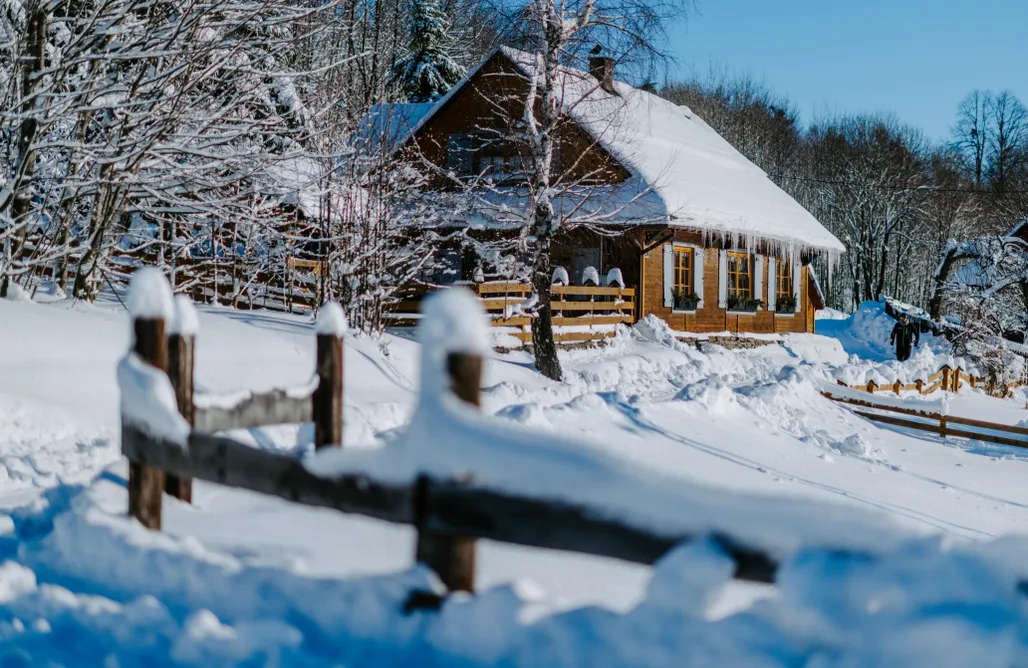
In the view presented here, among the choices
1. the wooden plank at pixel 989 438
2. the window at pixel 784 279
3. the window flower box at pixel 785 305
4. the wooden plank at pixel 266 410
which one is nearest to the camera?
the wooden plank at pixel 266 410

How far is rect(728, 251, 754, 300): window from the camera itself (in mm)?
27533

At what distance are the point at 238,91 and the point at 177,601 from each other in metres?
8.29

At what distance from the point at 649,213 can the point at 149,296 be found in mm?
19478

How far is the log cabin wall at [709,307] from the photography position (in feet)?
80.4

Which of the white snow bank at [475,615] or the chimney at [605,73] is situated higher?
the chimney at [605,73]

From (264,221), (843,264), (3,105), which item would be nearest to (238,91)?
(264,221)

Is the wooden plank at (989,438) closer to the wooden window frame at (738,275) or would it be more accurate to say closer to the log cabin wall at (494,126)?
the log cabin wall at (494,126)

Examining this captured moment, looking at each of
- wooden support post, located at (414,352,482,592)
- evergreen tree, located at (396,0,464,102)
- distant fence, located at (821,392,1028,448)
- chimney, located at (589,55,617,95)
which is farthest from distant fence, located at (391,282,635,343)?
evergreen tree, located at (396,0,464,102)

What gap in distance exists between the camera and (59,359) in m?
8.66

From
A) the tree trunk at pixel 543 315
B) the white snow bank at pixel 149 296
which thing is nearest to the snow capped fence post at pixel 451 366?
the white snow bank at pixel 149 296

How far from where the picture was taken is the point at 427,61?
1433 inches

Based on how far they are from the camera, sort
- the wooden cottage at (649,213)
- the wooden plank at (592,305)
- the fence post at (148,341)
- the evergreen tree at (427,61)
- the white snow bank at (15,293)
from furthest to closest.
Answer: the evergreen tree at (427,61) → the wooden cottage at (649,213) → the wooden plank at (592,305) → the white snow bank at (15,293) → the fence post at (148,341)

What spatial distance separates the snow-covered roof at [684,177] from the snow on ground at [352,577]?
32.8 ft

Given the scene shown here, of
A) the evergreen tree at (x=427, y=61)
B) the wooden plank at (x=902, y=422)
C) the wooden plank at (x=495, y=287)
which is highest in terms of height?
the evergreen tree at (x=427, y=61)
